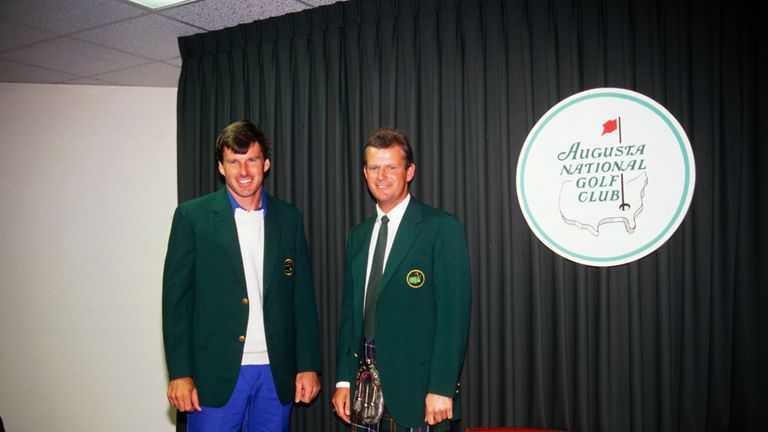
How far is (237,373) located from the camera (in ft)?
6.40

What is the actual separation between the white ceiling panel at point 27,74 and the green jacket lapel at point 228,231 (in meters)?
2.52

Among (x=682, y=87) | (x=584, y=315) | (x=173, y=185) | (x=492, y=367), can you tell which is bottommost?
(x=492, y=367)

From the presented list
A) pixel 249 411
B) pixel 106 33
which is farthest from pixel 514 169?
pixel 106 33

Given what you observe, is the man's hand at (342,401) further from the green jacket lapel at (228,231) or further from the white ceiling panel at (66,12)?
the white ceiling panel at (66,12)

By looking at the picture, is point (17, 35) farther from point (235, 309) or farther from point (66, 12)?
point (235, 309)

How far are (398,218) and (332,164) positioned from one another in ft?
2.71

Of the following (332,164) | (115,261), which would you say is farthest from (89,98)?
(332,164)

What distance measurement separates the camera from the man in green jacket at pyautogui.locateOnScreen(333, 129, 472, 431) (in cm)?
180

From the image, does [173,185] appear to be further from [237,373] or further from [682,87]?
[682,87]

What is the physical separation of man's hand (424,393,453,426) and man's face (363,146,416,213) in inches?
30.5

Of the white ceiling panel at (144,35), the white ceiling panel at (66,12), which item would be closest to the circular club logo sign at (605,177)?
the white ceiling panel at (144,35)

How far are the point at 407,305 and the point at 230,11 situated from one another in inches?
76.1

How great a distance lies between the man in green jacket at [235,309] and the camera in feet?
6.39

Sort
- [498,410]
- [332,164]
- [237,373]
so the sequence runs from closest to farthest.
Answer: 1. [237,373]
2. [498,410]
3. [332,164]
